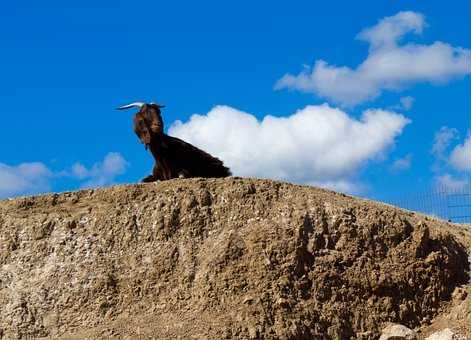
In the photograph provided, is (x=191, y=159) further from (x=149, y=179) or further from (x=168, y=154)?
(x=149, y=179)

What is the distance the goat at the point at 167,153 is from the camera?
2184 centimetres

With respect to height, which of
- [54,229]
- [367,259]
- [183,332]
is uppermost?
[54,229]

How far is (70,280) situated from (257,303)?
349 cm

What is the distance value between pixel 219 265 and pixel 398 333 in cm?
332

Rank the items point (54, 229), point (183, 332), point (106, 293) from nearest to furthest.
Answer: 1. point (183, 332)
2. point (106, 293)
3. point (54, 229)

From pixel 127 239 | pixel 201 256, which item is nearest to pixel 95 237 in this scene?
pixel 127 239

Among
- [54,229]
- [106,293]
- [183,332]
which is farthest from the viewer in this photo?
[54,229]

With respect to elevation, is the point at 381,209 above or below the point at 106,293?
above

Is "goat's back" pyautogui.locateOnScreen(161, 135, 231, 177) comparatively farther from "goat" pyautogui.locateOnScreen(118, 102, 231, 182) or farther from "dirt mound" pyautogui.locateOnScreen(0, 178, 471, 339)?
"dirt mound" pyautogui.locateOnScreen(0, 178, 471, 339)

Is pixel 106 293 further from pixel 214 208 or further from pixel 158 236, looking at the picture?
pixel 214 208

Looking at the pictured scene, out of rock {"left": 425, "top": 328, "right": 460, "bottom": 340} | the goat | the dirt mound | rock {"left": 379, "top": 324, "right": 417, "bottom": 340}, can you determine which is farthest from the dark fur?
rock {"left": 425, "top": 328, "right": 460, "bottom": 340}

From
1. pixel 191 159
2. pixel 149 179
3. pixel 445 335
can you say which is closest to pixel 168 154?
pixel 191 159

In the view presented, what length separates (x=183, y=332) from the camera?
16109 mm

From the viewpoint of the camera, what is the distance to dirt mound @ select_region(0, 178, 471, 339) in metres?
16.8
